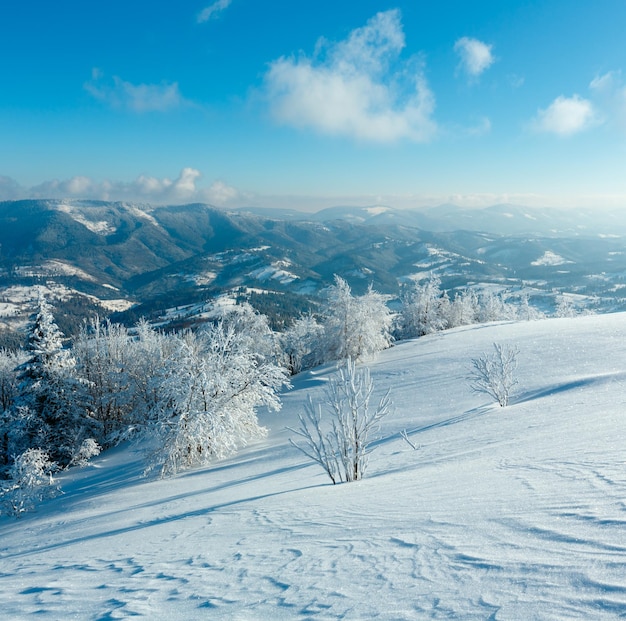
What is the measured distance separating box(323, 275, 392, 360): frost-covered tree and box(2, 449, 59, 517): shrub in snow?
→ 25.3 meters

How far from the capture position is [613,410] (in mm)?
10531

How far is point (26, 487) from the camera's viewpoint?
1706 centimetres

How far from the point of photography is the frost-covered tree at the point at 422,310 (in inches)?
1970

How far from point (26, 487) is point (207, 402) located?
8783mm

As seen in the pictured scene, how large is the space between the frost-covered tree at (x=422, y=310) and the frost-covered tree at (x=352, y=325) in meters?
10.6

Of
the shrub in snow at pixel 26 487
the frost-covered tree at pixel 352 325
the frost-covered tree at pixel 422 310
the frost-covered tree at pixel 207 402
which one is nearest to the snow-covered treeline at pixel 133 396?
the frost-covered tree at pixel 207 402

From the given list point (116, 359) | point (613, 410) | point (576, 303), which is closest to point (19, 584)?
point (613, 410)

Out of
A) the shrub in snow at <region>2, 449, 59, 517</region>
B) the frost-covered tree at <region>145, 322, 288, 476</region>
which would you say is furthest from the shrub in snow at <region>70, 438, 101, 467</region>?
the frost-covered tree at <region>145, 322, 288, 476</region>

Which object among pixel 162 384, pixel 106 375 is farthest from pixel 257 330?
pixel 162 384

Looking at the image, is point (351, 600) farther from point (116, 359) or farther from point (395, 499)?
point (116, 359)

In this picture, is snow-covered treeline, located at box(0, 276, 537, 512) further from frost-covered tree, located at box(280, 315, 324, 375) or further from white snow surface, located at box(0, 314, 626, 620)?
white snow surface, located at box(0, 314, 626, 620)

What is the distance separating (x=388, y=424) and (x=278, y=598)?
50.5ft

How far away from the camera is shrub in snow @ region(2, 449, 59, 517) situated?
653 inches

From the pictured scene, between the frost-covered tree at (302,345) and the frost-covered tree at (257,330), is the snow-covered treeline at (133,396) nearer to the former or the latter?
the frost-covered tree at (257,330)
